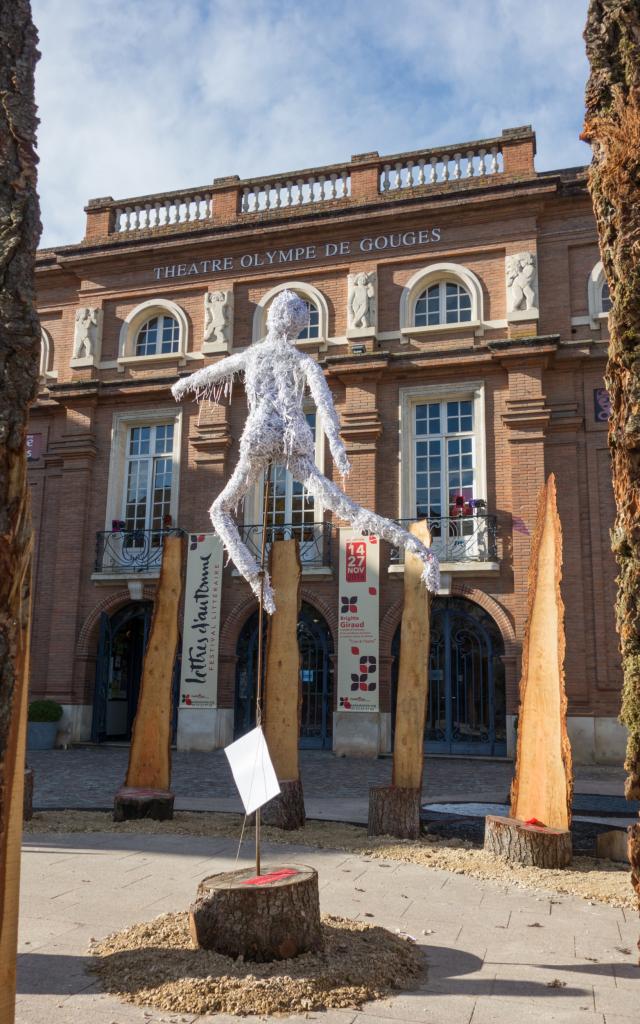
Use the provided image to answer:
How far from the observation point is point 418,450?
16.8 m

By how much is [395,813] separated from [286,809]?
984mm

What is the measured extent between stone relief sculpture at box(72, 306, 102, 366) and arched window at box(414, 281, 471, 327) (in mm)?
7115

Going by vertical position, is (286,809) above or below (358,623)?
below

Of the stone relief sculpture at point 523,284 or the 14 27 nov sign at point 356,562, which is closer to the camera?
the 14 27 nov sign at point 356,562

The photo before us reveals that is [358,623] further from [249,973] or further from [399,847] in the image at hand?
[249,973]

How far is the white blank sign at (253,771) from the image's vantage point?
4480 millimetres

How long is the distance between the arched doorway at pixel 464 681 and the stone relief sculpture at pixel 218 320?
7.10 meters

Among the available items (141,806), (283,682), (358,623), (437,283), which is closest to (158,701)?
(141,806)

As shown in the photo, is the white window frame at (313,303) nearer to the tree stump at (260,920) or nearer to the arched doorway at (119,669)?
the arched doorway at (119,669)

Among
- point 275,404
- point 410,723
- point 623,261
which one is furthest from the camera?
point 410,723

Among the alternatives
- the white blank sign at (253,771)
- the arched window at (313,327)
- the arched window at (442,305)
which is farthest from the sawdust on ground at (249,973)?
the arched window at (313,327)

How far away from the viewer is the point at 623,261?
2900mm

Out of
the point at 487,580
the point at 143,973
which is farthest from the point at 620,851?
the point at 487,580

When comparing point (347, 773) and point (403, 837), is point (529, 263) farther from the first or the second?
point (403, 837)
